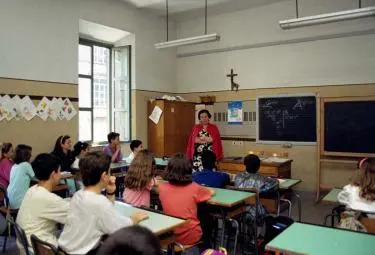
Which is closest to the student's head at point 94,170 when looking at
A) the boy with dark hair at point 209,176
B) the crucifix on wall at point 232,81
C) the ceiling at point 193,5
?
the boy with dark hair at point 209,176

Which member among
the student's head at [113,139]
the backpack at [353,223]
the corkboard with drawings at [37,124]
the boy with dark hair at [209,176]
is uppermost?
the corkboard with drawings at [37,124]

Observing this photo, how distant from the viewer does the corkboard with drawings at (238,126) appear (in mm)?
7477

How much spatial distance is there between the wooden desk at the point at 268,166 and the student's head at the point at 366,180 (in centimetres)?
346

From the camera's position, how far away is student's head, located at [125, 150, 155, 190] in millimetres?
3123

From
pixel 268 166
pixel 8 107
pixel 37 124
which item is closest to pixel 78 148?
pixel 37 124

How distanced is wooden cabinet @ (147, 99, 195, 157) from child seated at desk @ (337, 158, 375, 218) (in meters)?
5.03

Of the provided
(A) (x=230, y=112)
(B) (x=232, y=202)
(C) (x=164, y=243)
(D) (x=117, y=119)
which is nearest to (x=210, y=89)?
(A) (x=230, y=112)

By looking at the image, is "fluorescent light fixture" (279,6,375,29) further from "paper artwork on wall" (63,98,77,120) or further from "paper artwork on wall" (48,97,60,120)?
"paper artwork on wall" (48,97,60,120)

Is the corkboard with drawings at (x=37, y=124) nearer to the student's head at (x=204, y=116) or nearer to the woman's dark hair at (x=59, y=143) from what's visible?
the woman's dark hair at (x=59, y=143)

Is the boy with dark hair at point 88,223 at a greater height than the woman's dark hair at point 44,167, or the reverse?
the woman's dark hair at point 44,167

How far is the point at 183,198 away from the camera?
2834 millimetres

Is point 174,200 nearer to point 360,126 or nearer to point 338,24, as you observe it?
point 360,126

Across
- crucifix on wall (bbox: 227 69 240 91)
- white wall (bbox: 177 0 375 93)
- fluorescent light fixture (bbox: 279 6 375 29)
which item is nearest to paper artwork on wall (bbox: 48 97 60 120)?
white wall (bbox: 177 0 375 93)

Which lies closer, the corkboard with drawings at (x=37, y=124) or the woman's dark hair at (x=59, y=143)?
the corkboard with drawings at (x=37, y=124)
